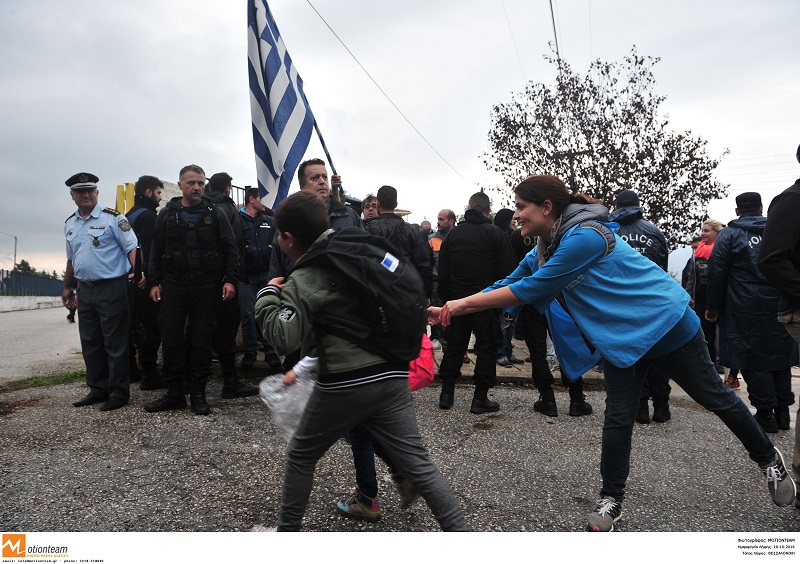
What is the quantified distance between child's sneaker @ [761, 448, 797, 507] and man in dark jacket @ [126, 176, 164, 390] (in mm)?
5528

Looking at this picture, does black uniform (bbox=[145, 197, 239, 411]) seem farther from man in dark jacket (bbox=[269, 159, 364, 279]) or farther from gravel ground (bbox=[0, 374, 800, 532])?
man in dark jacket (bbox=[269, 159, 364, 279])

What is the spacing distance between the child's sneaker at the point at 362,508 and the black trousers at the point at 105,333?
10.6 ft

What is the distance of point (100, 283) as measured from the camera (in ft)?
17.8

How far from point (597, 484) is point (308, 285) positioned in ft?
7.99

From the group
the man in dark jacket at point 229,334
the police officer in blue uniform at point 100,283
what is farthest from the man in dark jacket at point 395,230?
the police officer in blue uniform at point 100,283

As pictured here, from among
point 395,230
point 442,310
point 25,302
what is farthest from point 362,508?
point 25,302

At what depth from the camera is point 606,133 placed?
617 inches

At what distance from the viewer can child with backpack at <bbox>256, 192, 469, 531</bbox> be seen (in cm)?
225

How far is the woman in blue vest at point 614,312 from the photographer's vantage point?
9.25 feet

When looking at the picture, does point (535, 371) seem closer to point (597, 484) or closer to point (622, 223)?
point (622, 223)

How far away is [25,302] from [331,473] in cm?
2947
